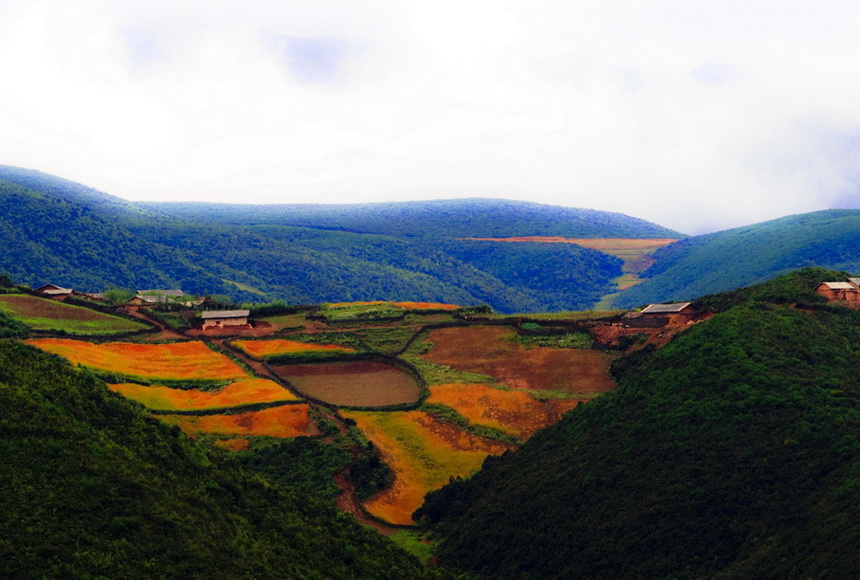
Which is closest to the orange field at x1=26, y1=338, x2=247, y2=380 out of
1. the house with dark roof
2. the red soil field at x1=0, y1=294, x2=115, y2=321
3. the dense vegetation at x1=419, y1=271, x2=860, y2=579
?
the red soil field at x1=0, y1=294, x2=115, y2=321

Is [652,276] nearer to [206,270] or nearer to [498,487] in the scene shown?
[206,270]

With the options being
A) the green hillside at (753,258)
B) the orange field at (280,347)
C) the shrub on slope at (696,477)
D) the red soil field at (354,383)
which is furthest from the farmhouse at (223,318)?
the green hillside at (753,258)

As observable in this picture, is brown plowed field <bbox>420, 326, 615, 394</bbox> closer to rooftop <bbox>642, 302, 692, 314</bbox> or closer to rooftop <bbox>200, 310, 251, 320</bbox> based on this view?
rooftop <bbox>642, 302, 692, 314</bbox>

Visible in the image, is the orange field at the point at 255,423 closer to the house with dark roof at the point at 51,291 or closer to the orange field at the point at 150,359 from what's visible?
the orange field at the point at 150,359

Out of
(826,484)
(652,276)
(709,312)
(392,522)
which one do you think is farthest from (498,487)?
(652,276)

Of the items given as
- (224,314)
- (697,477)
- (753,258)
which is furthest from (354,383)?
(753,258)

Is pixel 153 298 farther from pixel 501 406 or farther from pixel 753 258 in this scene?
pixel 753 258
